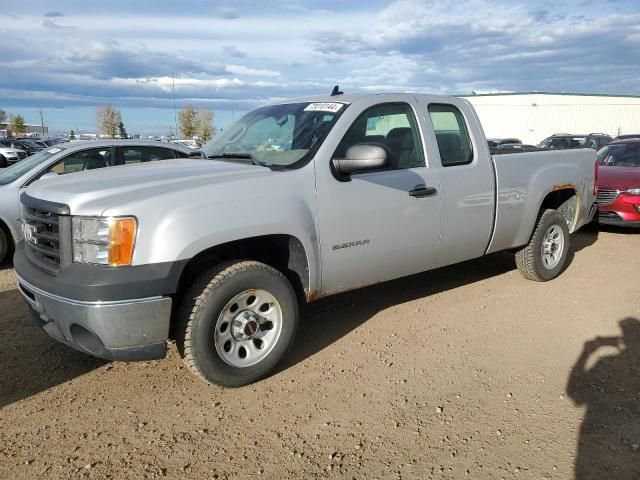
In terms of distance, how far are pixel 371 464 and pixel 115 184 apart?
226cm

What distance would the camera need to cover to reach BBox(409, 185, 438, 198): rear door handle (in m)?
4.34

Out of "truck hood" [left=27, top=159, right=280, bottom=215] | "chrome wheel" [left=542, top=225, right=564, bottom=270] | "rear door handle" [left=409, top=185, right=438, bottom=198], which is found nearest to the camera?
A: "truck hood" [left=27, top=159, right=280, bottom=215]

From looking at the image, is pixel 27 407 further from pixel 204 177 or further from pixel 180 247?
pixel 204 177

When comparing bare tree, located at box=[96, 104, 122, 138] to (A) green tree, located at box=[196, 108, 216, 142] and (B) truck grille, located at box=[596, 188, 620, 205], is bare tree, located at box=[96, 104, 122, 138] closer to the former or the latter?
(A) green tree, located at box=[196, 108, 216, 142]

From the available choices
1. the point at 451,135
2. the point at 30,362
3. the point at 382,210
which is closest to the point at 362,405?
the point at 382,210

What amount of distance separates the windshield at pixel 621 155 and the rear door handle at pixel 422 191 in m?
6.69

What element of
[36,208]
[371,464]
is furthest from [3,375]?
[371,464]

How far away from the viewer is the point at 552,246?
20.1 feet

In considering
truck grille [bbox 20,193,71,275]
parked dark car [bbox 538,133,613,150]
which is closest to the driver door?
truck grille [bbox 20,193,71,275]

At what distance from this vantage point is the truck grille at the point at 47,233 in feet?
10.5

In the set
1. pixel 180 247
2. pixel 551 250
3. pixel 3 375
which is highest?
pixel 180 247

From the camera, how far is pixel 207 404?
3455 millimetres

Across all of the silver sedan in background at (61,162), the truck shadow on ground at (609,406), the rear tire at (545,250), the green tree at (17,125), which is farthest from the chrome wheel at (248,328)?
the green tree at (17,125)

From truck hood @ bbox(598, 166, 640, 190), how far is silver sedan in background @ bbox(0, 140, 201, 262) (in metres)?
6.60
